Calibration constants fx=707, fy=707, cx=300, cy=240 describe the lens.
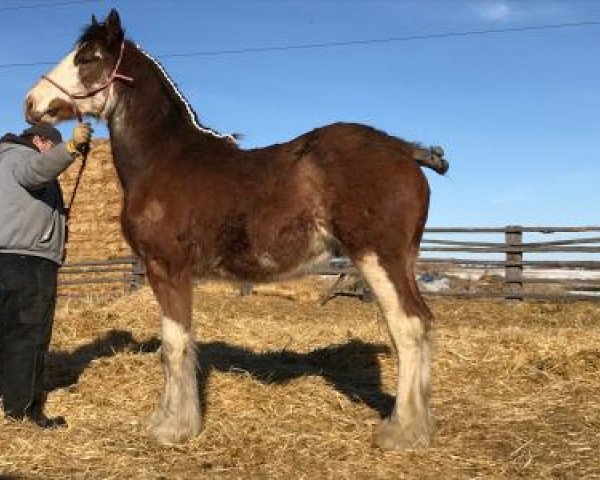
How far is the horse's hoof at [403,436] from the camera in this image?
4641 millimetres

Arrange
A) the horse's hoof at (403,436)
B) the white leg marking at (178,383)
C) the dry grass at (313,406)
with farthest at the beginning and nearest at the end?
the white leg marking at (178,383)
the horse's hoof at (403,436)
the dry grass at (313,406)

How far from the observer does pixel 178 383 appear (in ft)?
16.7

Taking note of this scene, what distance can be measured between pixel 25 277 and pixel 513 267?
11353 mm

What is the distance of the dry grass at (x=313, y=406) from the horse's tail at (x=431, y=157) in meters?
1.90

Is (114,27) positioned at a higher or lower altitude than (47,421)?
higher

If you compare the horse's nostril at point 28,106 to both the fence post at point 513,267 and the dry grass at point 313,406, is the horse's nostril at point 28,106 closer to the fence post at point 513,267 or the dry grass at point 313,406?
the dry grass at point 313,406

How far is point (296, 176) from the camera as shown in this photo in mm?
4883

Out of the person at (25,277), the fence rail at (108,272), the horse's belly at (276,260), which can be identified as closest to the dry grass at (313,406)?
the person at (25,277)

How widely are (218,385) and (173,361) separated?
3.67ft

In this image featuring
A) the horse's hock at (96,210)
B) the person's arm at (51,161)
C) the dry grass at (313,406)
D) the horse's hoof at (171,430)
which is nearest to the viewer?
the dry grass at (313,406)

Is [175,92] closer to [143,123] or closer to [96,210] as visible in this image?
[143,123]

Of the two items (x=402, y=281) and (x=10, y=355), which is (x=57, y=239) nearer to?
(x=10, y=355)

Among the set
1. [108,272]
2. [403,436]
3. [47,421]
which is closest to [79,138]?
[47,421]

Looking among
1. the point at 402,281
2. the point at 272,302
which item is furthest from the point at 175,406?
the point at 272,302
